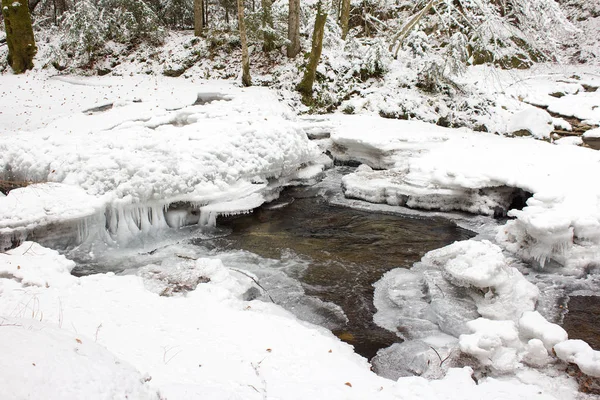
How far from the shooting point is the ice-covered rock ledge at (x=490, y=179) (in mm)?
5887

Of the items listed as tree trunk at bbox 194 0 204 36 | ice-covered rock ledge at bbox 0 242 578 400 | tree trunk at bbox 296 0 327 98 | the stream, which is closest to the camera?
ice-covered rock ledge at bbox 0 242 578 400

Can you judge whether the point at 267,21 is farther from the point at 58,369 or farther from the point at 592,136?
the point at 58,369

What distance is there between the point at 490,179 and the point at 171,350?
643 centimetres

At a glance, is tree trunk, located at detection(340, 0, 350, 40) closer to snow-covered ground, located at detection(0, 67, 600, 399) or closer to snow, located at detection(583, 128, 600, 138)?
snow-covered ground, located at detection(0, 67, 600, 399)

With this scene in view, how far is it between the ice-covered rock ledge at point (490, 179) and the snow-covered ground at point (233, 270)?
3cm

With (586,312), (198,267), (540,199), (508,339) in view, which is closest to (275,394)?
(508,339)

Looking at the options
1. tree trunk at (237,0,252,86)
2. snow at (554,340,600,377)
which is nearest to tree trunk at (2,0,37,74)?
tree trunk at (237,0,252,86)

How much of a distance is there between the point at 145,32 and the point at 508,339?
17.7m

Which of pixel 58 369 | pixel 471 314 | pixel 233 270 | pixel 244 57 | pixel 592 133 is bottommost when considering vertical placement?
pixel 471 314

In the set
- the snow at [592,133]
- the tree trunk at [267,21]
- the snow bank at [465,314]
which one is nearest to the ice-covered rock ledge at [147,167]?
the snow bank at [465,314]

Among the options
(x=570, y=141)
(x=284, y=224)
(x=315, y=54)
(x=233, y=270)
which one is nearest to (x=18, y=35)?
(x=315, y=54)

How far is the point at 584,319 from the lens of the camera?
189 inches

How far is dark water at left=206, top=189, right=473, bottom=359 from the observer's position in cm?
512

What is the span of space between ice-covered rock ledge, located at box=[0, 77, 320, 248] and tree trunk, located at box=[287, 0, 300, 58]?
6682 millimetres
